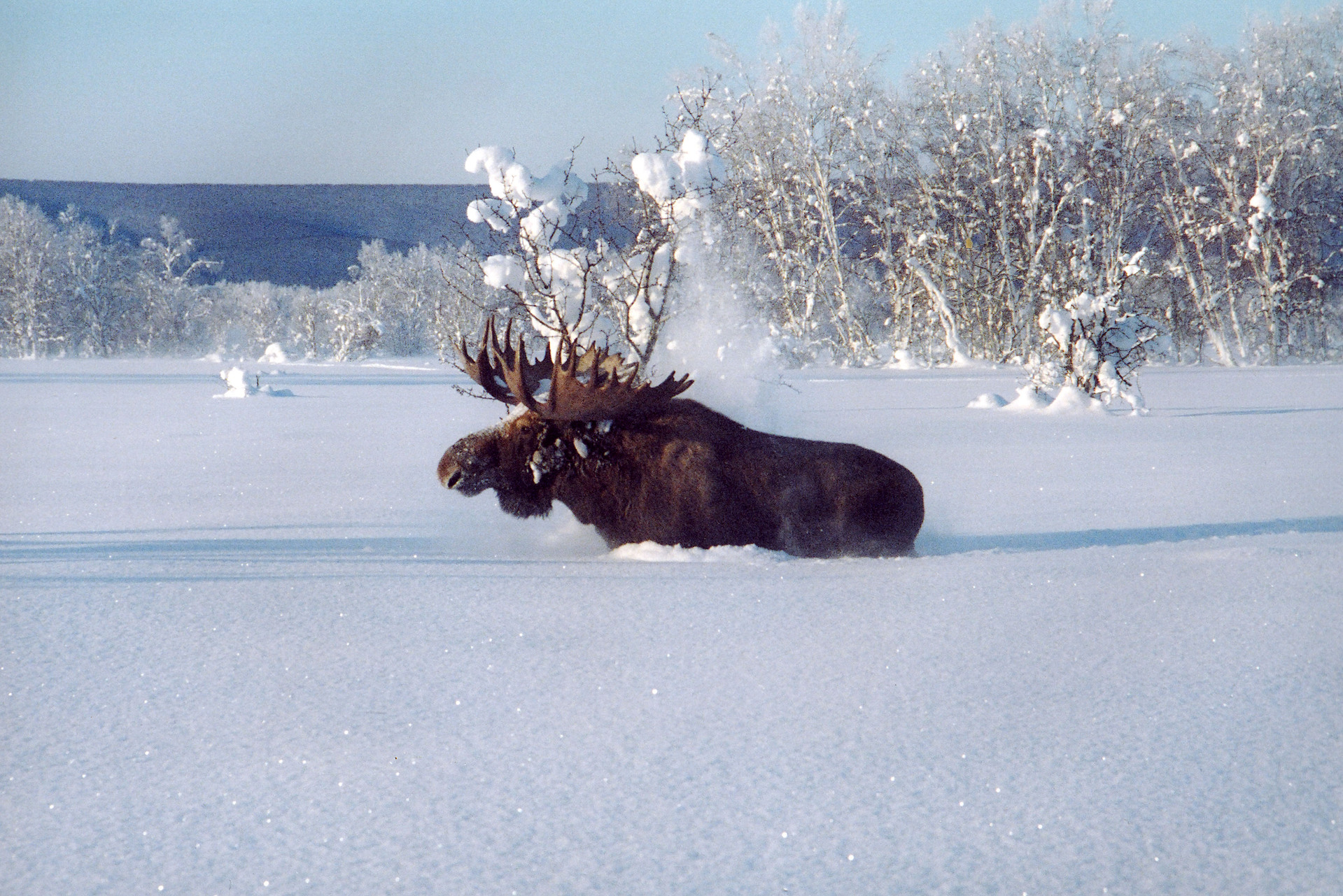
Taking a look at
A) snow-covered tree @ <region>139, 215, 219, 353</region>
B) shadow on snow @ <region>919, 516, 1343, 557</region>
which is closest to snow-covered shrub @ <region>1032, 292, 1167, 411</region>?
shadow on snow @ <region>919, 516, 1343, 557</region>

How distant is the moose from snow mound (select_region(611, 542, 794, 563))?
0.21 feet

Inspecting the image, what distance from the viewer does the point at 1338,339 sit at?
38.8 meters

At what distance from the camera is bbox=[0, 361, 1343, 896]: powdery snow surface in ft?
6.37

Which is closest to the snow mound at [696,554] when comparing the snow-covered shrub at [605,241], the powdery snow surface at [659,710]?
the powdery snow surface at [659,710]

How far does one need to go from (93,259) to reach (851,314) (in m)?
44.3

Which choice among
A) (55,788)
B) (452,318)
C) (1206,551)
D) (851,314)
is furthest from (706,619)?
(452,318)

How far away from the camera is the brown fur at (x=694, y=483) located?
5156mm

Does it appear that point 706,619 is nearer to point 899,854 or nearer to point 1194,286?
point 899,854

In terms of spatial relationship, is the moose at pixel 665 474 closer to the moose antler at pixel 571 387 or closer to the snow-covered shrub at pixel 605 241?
the moose antler at pixel 571 387

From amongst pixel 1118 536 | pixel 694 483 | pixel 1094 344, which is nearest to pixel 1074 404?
pixel 1094 344

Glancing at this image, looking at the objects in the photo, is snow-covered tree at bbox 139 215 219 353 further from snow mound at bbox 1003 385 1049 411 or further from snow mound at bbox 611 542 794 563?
snow mound at bbox 611 542 794 563

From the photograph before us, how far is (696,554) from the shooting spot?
5.01 metres

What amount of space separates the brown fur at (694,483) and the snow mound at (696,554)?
0.21ft

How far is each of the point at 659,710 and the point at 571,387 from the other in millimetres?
2782
